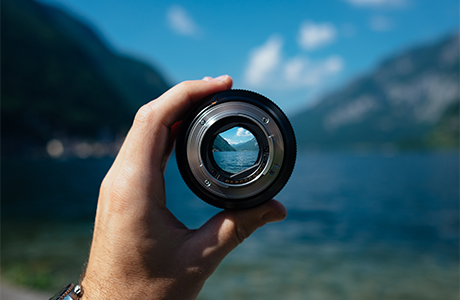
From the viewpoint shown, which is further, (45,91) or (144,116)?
(45,91)

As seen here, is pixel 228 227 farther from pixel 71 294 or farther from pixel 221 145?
pixel 71 294

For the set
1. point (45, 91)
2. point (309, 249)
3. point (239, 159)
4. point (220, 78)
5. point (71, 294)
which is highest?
point (45, 91)

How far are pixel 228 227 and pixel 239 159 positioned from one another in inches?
19.3

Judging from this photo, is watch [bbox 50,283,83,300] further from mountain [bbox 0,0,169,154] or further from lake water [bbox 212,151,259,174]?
mountain [bbox 0,0,169,154]

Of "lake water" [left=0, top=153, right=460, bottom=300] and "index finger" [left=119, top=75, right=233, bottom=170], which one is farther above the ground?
"lake water" [left=0, top=153, right=460, bottom=300]

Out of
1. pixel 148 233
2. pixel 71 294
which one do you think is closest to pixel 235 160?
pixel 148 233

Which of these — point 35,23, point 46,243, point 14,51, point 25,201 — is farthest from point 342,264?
point 35,23

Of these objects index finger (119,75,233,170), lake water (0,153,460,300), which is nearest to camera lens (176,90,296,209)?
index finger (119,75,233,170)

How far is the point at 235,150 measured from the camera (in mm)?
1894

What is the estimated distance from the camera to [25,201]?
1649 inches

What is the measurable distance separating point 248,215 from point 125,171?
84cm

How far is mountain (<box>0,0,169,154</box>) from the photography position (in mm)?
114062

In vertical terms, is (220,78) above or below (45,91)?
below

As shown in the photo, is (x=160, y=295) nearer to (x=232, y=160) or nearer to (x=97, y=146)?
(x=232, y=160)
